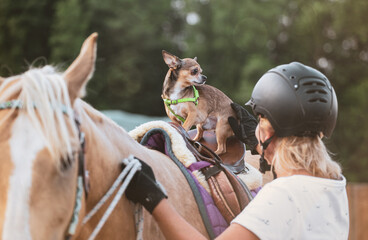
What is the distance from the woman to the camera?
7.01 ft

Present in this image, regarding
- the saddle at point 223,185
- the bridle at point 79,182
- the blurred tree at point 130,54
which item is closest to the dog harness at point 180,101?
the saddle at point 223,185

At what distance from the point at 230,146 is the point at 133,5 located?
27774 millimetres

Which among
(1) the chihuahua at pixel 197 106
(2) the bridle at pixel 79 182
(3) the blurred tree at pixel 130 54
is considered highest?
(2) the bridle at pixel 79 182

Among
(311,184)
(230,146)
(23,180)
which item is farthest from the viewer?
(230,146)

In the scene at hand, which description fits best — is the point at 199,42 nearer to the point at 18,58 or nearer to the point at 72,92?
the point at 18,58

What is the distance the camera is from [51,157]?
1.69 m

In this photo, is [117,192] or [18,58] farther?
[18,58]

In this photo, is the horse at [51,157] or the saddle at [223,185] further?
the saddle at [223,185]

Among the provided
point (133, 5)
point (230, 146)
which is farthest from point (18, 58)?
point (230, 146)

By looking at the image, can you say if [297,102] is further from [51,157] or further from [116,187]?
[51,157]

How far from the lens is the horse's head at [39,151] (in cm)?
162

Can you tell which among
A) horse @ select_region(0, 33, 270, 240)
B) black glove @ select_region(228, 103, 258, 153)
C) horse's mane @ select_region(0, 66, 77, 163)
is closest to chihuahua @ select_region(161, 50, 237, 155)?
black glove @ select_region(228, 103, 258, 153)

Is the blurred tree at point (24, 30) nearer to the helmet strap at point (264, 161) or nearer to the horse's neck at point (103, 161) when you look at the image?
the helmet strap at point (264, 161)

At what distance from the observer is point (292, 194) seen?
217cm
